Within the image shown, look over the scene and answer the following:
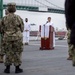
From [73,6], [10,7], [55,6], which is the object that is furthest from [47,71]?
[55,6]

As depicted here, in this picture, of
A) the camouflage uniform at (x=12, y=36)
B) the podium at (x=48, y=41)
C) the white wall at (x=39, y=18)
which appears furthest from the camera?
the white wall at (x=39, y=18)

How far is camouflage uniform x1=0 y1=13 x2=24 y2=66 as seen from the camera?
7662 mm

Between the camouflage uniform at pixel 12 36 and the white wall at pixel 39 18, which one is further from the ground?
the white wall at pixel 39 18

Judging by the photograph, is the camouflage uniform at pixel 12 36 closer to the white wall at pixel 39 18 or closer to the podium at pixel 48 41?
the podium at pixel 48 41

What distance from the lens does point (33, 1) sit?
3103 centimetres

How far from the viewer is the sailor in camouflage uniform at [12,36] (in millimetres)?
7668

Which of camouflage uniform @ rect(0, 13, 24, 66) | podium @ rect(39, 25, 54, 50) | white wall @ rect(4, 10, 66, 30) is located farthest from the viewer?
Result: white wall @ rect(4, 10, 66, 30)

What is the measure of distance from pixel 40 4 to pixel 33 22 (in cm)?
221

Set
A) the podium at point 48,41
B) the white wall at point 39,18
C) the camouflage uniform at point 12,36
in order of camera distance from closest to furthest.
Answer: the camouflage uniform at point 12,36 < the podium at point 48,41 < the white wall at point 39,18

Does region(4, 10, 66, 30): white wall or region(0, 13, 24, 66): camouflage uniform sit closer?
region(0, 13, 24, 66): camouflage uniform

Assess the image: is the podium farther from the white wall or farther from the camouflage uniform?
the white wall

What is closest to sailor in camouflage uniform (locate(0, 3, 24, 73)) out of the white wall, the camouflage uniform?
the camouflage uniform

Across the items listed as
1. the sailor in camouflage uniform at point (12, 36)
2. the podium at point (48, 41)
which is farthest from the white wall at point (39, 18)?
the sailor in camouflage uniform at point (12, 36)

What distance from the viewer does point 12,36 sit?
25.2ft
